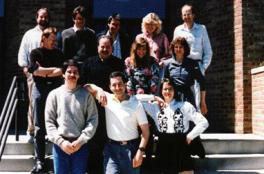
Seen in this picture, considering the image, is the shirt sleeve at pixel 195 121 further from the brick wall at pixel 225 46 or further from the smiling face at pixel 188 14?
the brick wall at pixel 225 46

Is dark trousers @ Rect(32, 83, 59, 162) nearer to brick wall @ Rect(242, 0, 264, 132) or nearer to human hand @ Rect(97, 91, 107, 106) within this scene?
human hand @ Rect(97, 91, 107, 106)

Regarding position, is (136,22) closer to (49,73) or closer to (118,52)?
(118,52)

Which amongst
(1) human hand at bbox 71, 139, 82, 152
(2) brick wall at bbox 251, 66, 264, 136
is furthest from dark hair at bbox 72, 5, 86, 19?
(2) brick wall at bbox 251, 66, 264, 136

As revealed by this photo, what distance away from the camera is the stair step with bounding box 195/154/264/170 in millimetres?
5797

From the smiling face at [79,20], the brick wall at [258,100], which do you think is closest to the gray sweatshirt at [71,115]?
the smiling face at [79,20]

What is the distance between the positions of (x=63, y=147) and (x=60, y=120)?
273 millimetres

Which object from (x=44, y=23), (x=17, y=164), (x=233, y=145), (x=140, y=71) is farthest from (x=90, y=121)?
(x=233, y=145)

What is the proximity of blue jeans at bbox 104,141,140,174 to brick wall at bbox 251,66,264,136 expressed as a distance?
13.4 ft

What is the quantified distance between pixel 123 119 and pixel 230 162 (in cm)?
251

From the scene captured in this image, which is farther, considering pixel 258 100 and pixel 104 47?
pixel 258 100

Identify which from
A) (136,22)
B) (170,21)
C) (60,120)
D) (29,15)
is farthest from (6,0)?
(60,120)

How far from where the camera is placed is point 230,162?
589cm

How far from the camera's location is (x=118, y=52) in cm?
550

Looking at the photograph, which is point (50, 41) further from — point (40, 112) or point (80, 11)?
point (40, 112)
